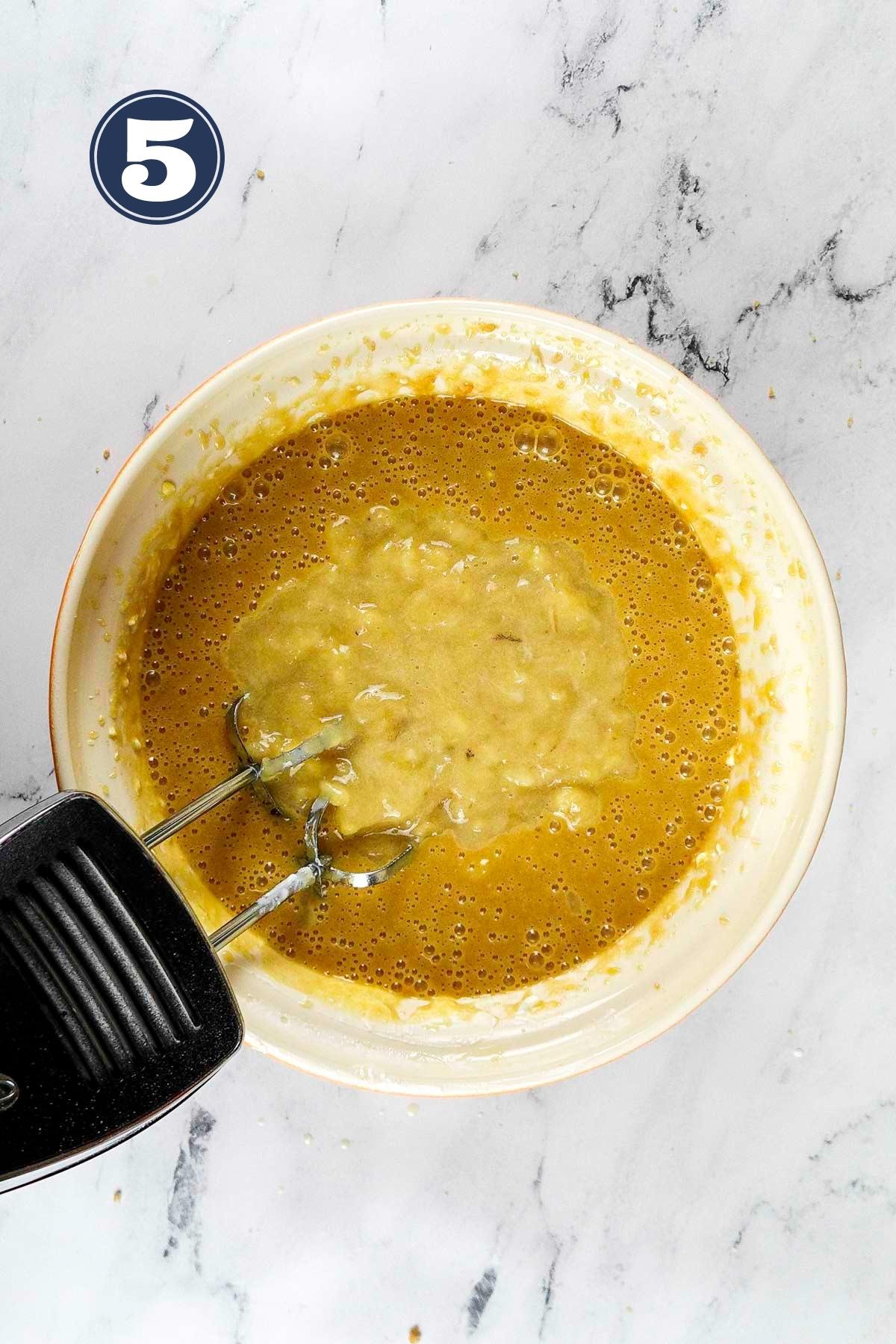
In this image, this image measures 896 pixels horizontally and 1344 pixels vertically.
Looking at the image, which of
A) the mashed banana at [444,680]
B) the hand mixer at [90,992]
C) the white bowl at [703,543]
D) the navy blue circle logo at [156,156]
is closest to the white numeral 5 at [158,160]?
the navy blue circle logo at [156,156]

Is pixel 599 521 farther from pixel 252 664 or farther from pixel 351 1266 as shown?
pixel 351 1266

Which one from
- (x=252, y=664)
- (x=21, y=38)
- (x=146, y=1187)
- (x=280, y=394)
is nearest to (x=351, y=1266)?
(x=146, y=1187)

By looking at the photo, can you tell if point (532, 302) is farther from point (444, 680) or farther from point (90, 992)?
point (90, 992)

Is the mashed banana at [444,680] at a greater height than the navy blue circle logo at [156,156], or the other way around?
the navy blue circle logo at [156,156]

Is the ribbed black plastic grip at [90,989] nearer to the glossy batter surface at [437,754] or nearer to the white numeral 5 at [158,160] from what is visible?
the glossy batter surface at [437,754]

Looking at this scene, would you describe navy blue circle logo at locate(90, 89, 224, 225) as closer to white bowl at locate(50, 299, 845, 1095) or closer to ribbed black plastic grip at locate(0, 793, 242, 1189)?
white bowl at locate(50, 299, 845, 1095)
